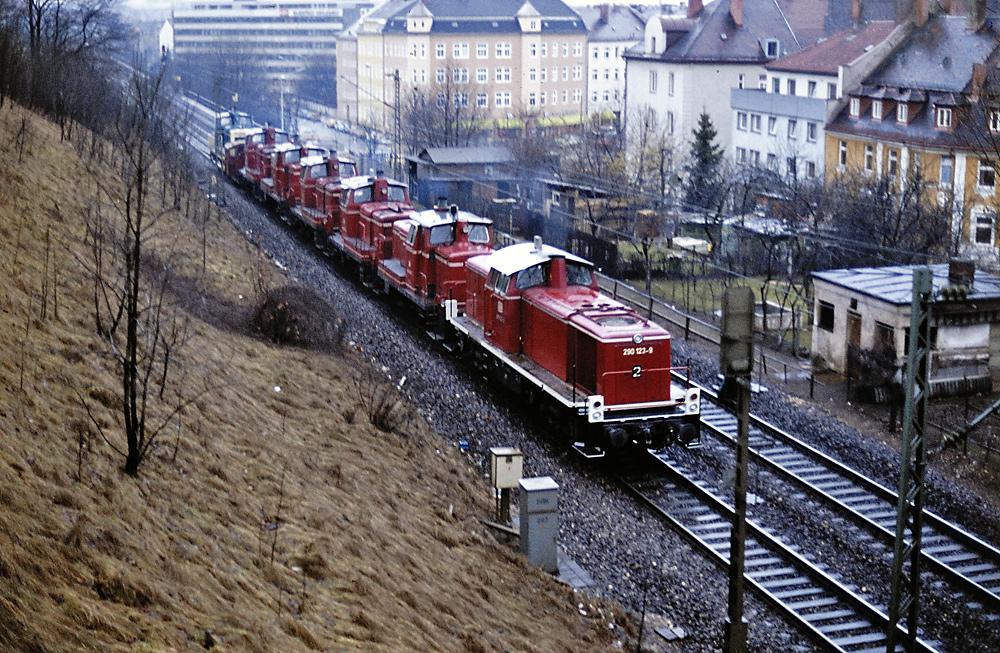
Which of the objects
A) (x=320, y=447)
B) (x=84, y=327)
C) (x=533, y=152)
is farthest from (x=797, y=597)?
(x=533, y=152)

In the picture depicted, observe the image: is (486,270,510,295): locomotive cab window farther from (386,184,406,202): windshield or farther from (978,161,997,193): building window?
(978,161,997,193): building window

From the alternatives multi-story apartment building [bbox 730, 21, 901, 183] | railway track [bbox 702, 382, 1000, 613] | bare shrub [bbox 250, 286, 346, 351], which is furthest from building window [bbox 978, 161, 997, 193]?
bare shrub [bbox 250, 286, 346, 351]

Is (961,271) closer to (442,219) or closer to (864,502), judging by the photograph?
(864,502)

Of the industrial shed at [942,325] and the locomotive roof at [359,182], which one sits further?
the locomotive roof at [359,182]

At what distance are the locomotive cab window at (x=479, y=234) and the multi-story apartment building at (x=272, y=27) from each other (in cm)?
11628

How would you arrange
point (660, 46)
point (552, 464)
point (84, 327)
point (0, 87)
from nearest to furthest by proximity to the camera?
1. point (84, 327)
2. point (552, 464)
3. point (0, 87)
4. point (660, 46)

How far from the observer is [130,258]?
11109 mm

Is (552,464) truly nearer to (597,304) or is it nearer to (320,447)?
(597,304)

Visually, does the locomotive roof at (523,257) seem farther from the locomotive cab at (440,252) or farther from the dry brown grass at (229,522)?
the dry brown grass at (229,522)

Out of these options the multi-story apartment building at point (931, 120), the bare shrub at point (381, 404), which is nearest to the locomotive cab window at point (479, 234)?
the bare shrub at point (381, 404)

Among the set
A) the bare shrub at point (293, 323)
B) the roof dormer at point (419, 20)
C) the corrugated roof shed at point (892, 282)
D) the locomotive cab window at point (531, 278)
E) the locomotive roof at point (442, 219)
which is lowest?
the bare shrub at point (293, 323)

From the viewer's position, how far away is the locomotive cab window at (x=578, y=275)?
21.3 metres

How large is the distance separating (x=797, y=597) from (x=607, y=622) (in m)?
2.99

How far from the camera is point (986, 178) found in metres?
44.9
